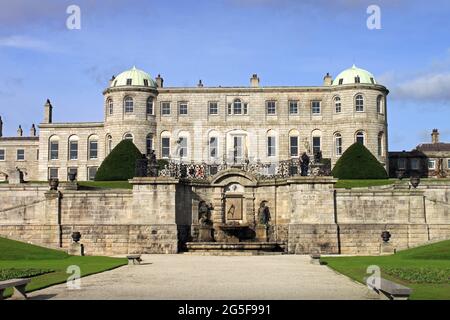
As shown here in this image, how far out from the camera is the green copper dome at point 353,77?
65.5m

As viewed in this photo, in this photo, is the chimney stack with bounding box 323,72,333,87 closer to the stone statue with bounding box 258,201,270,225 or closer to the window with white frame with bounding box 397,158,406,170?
the window with white frame with bounding box 397,158,406,170

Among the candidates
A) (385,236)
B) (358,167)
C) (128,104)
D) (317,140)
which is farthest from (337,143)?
(385,236)

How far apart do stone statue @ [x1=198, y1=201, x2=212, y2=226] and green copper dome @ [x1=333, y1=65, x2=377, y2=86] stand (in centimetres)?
2701

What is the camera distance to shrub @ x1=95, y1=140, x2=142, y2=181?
2007 inches

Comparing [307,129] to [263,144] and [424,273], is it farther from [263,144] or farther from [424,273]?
[424,273]

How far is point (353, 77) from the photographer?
6556 centimetres

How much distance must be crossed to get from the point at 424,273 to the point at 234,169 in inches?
876

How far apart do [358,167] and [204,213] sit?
45.9ft

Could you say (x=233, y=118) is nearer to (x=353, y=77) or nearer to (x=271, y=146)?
(x=271, y=146)

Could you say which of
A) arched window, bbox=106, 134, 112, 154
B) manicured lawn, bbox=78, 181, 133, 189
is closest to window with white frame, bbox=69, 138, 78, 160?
arched window, bbox=106, 134, 112, 154

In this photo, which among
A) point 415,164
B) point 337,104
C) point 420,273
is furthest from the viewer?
point 415,164
